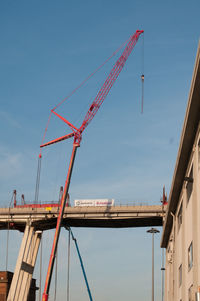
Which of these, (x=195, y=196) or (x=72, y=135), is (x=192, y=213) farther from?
(x=72, y=135)

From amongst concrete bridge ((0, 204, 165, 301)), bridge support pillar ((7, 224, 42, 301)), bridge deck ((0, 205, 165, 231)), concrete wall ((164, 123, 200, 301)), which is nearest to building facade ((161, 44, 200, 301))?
concrete wall ((164, 123, 200, 301))

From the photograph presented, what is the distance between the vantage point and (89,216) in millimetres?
129625

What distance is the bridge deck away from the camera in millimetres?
126562

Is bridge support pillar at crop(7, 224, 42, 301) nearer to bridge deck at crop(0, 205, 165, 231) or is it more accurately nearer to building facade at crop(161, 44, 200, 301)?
bridge deck at crop(0, 205, 165, 231)

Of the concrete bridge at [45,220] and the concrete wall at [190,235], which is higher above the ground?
the concrete bridge at [45,220]

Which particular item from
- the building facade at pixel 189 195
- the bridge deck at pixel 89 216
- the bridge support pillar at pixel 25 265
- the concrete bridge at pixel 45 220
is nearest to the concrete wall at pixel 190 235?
the building facade at pixel 189 195

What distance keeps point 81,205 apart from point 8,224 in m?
20.7

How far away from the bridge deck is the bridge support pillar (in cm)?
316

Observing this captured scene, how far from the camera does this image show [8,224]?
137 m

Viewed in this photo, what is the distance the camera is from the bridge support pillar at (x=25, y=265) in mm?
128500

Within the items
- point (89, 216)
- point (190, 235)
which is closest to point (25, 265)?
point (89, 216)

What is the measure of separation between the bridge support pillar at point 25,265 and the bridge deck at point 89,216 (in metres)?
3.16

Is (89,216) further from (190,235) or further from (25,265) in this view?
(190,235)

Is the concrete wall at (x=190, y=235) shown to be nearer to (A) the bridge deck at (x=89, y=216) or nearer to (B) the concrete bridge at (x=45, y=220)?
(A) the bridge deck at (x=89, y=216)
